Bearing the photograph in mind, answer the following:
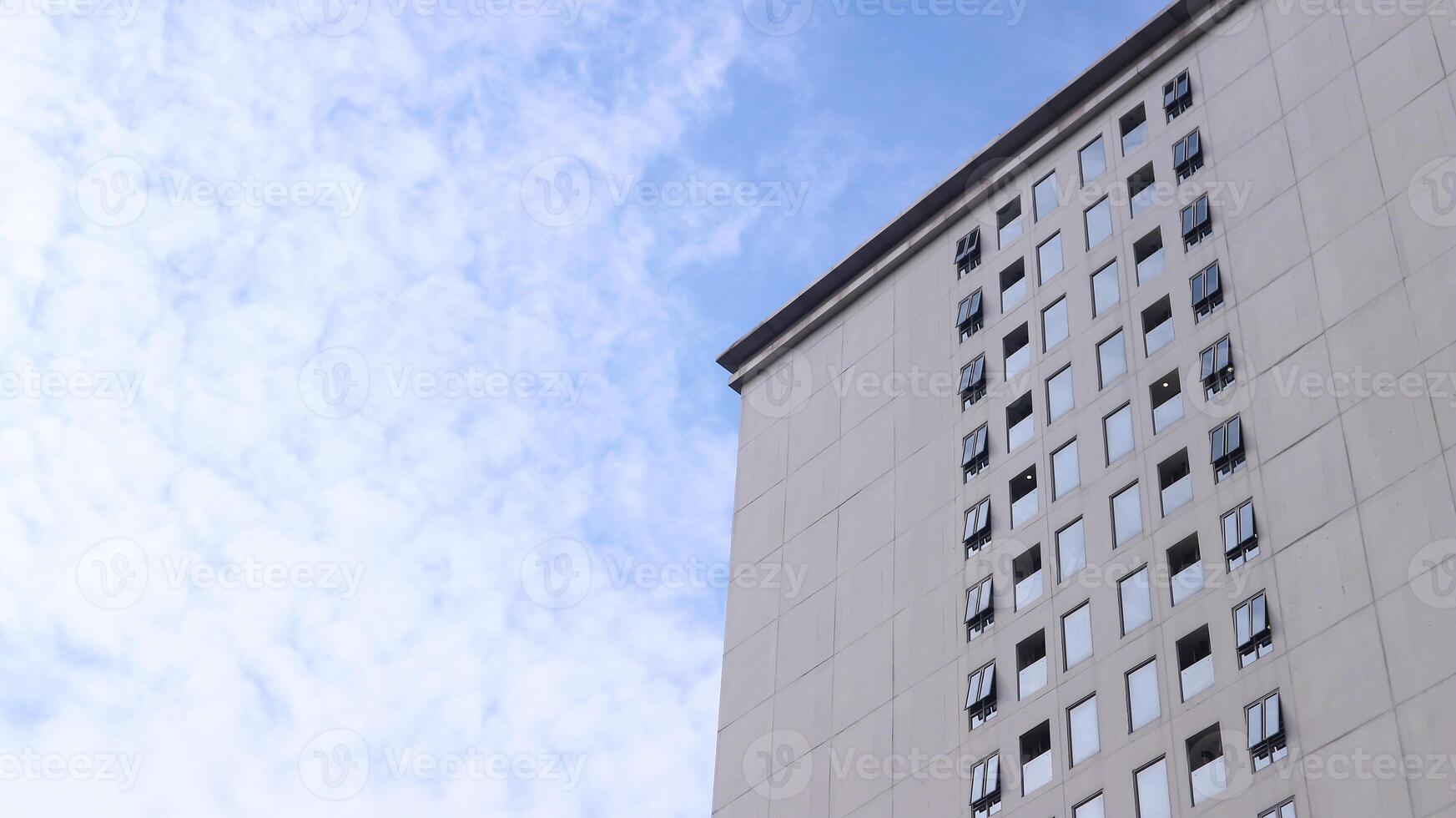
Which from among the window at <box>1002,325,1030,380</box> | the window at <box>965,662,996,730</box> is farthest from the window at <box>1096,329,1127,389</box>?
the window at <box>965,662,996,730</box>

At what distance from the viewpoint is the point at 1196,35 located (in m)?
63.2

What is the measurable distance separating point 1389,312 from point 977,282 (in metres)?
17.9

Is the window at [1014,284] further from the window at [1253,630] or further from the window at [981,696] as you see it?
the window at [1253,630]

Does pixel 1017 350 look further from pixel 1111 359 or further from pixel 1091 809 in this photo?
pixel 1091 809

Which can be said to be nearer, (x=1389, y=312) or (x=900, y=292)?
(x=1389, y=312)

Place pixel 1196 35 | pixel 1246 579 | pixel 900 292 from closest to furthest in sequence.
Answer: pixel 1246 579 < pixel 1196 35 < pixel 900 292

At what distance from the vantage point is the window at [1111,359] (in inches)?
2249

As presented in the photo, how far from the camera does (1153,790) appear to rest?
47844 millimetres

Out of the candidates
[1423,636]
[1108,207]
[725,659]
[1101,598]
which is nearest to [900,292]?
[1108,207]

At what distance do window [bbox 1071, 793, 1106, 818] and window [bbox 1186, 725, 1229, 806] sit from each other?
9.25 feet

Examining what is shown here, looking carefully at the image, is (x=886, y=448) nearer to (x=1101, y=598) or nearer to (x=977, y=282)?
(x=977, y=282)

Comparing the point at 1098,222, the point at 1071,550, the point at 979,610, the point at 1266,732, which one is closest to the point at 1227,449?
the point at 1071,550

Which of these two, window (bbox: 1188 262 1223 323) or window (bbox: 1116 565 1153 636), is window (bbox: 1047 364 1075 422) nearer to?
window (bbox: 1188 262 1223 323)

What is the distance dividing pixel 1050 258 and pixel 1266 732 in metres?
21.2
